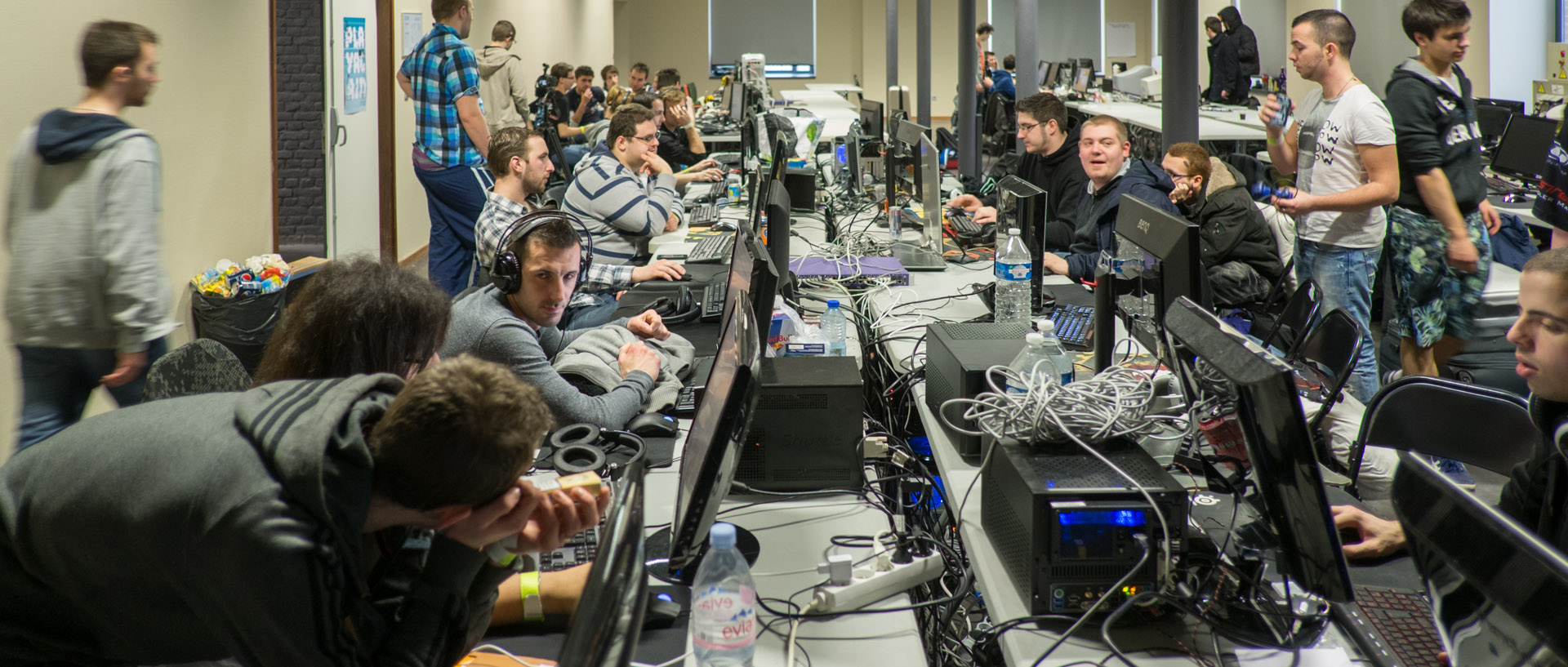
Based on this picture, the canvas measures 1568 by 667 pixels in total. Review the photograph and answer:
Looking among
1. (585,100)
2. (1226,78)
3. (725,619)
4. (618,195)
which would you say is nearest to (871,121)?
A: (618,195)

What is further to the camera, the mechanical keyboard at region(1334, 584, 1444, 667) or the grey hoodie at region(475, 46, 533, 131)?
the grey hoodie at region(475, 46, 533, 131)

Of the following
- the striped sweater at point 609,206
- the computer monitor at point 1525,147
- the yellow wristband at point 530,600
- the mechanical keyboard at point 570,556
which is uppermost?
the computer monitor at point 1525,147

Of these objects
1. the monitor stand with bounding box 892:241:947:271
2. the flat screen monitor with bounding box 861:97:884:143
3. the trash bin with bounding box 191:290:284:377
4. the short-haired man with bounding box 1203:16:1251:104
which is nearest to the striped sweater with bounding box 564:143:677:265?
the monitor stand with bounding box 892:241:947:271

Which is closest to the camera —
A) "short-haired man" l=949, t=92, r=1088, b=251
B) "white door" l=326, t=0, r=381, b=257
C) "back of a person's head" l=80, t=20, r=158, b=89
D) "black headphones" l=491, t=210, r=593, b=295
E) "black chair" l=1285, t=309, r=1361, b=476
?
"black chair" l=1285, t=309, r=1361, b=476

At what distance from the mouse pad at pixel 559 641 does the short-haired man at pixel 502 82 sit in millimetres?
6412

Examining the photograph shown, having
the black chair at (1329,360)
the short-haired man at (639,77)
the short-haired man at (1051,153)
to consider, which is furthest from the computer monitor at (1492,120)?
the short-haired man at (639,77)

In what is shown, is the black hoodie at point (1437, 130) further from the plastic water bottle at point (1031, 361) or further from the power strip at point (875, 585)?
the power strip at point (875, 585)

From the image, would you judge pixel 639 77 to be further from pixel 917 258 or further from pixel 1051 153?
pixel 917 258

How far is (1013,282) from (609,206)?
5.94 ft

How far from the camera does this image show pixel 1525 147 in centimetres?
509

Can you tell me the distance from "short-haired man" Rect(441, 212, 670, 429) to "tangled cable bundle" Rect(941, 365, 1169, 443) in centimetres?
84

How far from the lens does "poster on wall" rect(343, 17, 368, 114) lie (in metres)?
5.78

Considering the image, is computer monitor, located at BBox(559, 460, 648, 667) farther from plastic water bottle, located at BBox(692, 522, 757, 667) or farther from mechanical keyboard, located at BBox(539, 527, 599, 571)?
mechanical keyboard, located at BBox(539, 527, 599, 571)

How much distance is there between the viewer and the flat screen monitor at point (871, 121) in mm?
6141
